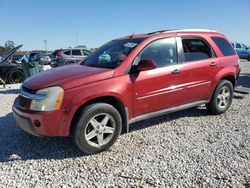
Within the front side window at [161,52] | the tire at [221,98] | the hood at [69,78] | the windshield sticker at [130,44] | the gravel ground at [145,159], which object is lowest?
the gravel ground at [145,159]

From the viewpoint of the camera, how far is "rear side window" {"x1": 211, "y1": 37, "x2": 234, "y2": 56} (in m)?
5.29

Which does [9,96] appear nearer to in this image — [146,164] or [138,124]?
[138,124]

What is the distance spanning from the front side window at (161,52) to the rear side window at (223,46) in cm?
129

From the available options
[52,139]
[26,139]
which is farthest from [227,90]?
[26,139]

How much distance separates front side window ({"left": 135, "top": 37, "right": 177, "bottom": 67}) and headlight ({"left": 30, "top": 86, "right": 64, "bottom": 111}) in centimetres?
143

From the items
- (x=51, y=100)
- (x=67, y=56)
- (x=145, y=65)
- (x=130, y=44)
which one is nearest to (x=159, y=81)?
(x=145, y=65)

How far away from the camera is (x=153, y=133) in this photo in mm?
4438

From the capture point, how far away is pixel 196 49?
4906mm

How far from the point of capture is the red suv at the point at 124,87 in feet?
11.3

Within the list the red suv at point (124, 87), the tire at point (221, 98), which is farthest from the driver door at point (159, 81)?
the tire at point (221, 98)

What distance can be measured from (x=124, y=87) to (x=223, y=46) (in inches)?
112

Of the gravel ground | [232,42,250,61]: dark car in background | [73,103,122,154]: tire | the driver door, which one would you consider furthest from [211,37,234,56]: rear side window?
[232,42,250,61]: dark car in background

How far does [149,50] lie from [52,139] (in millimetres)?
2282

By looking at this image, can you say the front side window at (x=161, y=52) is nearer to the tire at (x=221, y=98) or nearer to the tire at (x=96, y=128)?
the tire at (x=96, y=128)
